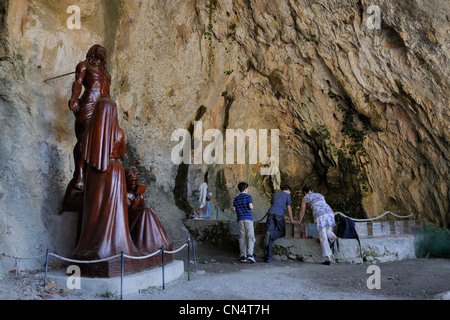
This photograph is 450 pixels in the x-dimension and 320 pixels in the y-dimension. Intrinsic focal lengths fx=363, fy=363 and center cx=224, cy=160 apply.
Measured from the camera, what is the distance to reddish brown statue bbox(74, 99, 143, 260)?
163 inches

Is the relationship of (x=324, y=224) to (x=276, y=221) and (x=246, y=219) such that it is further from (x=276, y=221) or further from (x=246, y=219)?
(x=246, y=219)

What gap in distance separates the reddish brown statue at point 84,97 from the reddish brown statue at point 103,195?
0.92 meters

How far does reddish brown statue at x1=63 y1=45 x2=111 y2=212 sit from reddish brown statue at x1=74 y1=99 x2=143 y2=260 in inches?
36.1

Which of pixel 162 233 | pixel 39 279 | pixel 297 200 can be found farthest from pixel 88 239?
pixel 297 200
